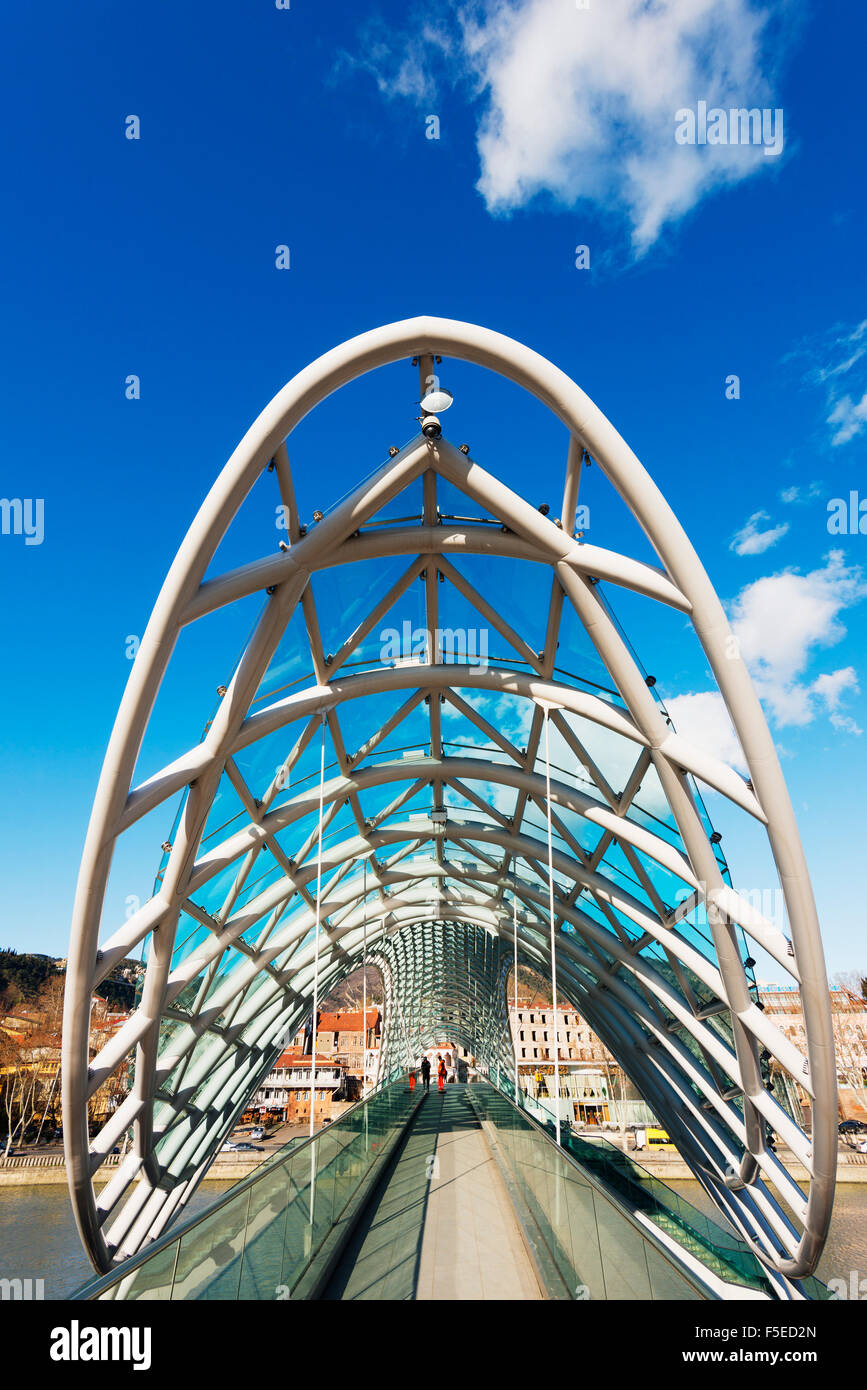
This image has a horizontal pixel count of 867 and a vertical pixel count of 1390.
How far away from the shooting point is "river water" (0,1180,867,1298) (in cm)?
3716

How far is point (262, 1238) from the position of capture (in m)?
8.04

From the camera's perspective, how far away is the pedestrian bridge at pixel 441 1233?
7.00 metres

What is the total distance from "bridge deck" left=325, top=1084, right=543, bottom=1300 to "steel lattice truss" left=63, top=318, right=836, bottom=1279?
568cm

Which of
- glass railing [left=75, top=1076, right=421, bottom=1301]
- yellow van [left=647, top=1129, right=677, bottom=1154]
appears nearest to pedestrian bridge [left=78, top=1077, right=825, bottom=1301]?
glass railing [left=75, top=1076, right=421, bottom=1301]

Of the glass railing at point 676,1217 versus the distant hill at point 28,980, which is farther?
the distant hill at point 28,980

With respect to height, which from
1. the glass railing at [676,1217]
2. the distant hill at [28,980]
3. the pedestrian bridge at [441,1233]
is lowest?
the distant hill at [28,980]

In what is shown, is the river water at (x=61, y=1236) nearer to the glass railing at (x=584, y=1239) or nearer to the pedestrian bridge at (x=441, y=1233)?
the pedestrian bridge at (x=441, y=1233)

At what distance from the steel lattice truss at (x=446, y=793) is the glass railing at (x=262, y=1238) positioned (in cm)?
540

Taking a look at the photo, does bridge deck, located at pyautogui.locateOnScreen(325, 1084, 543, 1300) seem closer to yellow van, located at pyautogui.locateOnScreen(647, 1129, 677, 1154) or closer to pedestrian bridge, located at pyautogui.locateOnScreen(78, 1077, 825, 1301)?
pedestrian bridge, located at pyautogui.locateOnScreen(78, 1077, 825, 1301)

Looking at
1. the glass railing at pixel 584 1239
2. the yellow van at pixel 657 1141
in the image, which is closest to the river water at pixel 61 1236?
the yellow van at pixel 657 1141

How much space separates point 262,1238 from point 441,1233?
696 cm
